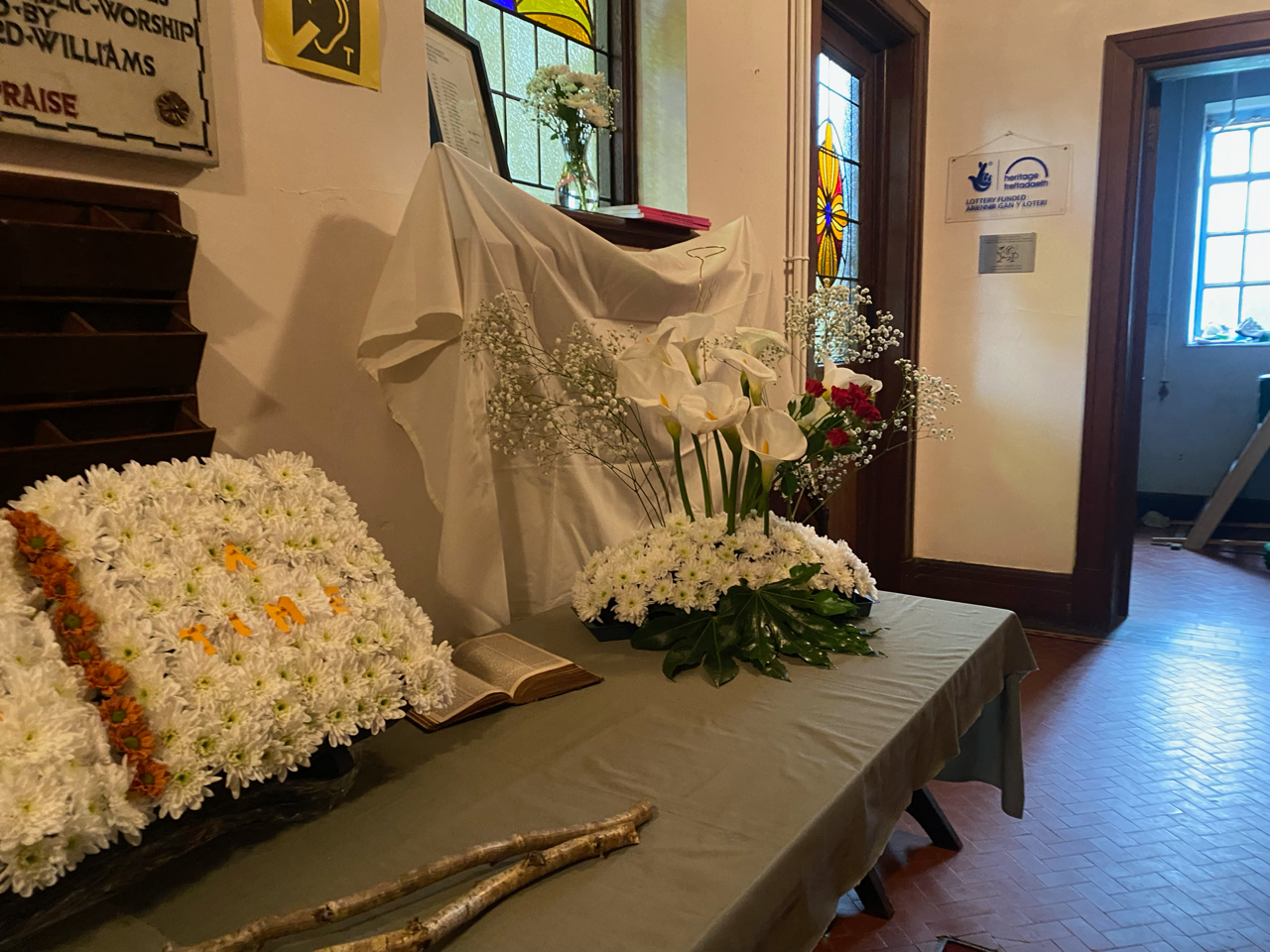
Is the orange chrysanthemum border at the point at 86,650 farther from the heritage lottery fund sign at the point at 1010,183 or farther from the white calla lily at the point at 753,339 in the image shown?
the heritage lottery fund sign at the point at 1010,183

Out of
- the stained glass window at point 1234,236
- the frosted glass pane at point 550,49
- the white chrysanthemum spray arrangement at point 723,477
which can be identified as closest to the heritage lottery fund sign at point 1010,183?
the frosted glass pane at point 550,49

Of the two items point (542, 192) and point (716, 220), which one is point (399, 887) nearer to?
point (542, 192)

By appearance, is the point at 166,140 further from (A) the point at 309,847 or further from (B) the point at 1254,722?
(B) the point at 1254,722

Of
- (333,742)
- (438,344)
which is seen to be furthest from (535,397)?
(333,742)

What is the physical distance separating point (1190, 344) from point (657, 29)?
188 inches

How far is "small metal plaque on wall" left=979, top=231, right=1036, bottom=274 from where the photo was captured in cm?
345

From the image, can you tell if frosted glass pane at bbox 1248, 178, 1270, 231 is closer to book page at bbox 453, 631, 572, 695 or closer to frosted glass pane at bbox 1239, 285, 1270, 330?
frosted glass pane at bbox 1239, 285, 1270, 330

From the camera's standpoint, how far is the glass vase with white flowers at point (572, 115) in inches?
72.6

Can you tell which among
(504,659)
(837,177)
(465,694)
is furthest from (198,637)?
(837,177)

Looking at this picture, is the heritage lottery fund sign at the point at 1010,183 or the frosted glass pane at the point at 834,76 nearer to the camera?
the frosted glass pane at the point at 834,76

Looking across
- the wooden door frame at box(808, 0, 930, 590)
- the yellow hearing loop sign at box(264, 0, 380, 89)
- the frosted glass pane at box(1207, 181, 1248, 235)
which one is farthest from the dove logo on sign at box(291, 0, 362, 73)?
the frosted glass pane at box(1207, 181, 1248, 235)

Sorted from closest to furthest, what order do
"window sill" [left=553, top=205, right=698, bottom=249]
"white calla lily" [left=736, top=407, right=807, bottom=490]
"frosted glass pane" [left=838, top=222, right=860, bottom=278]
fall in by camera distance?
"white calla lily" [left=736, top=407, right=807, bottom=490] < "window sill" [left=553, top=205, right=698, bottom=249] < "frosted glass pane" [left=838, top=222, right=860, bottom=278]

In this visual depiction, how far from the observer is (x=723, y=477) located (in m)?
1.46

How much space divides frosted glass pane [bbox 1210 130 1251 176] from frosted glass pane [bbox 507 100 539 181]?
522cm
